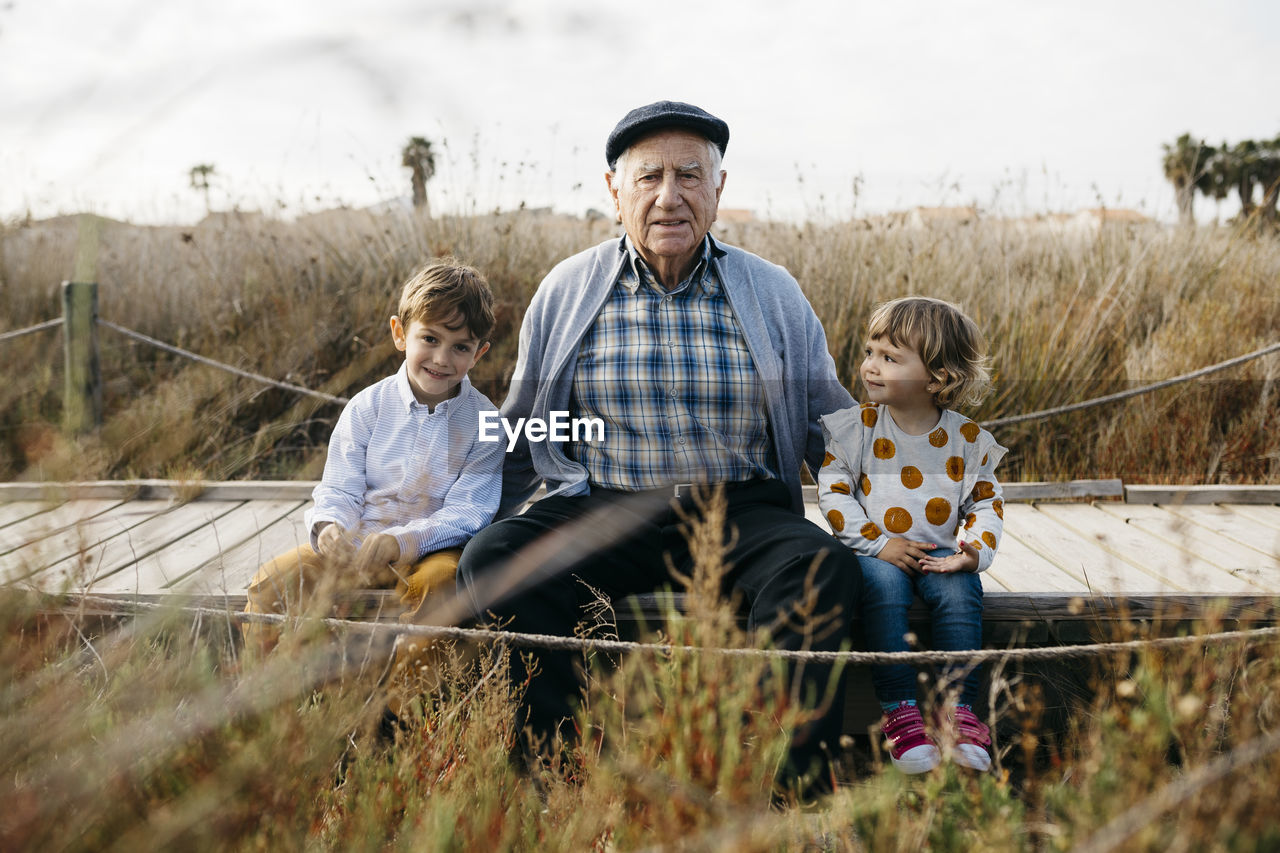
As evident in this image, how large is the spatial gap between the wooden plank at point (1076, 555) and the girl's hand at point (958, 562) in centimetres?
40

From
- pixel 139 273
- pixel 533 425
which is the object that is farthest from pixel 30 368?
pixel 533 425

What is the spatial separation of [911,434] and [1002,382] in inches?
94.4

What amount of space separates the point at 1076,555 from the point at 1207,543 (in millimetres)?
535

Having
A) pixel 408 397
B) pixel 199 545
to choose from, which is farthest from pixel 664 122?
pixel 199 545

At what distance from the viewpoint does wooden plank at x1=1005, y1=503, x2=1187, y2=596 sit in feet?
9.17

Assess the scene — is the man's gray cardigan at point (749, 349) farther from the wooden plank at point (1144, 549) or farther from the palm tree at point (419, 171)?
the palm tree at point (419, 171)

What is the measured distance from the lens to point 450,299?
2.61 meters

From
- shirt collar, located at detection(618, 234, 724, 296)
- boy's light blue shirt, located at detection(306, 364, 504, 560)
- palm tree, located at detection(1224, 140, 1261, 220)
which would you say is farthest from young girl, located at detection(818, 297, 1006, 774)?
palm tree, located at detection(1224, 140, 1261, 220)

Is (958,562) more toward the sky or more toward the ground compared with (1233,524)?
more toward the sky

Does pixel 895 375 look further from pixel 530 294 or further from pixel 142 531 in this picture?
pixel 530 294

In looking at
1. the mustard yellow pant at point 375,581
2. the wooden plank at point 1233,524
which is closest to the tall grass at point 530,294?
the wooden plank at point 1233,524

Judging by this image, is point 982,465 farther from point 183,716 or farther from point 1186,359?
point 1186,359

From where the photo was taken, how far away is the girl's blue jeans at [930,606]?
235 cm

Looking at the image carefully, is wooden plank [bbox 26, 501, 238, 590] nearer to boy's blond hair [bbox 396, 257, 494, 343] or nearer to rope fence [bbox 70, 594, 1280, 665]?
rope fence [bbox 70, 594, 1280, 665]
